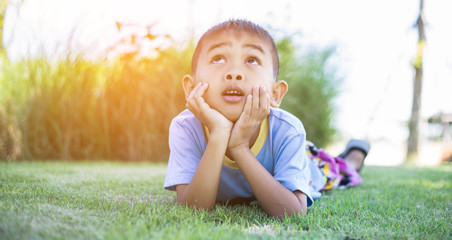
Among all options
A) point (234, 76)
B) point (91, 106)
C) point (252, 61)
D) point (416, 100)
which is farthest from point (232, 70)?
point (416, 100)

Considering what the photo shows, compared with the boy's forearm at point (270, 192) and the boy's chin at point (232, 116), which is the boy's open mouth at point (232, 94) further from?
the boy's forearm at point (270, 192)

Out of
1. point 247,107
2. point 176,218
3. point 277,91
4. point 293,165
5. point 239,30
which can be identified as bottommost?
point 176,218

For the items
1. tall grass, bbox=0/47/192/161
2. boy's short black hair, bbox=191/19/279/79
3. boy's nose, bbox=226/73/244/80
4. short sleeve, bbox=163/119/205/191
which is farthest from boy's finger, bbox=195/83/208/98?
tall grass, bbox=0/47/192/161

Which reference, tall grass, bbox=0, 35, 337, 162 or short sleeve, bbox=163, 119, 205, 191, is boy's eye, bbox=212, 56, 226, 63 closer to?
short sleeve, bbox=163, 119, 205, 191

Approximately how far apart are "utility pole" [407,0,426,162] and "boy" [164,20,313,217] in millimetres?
7167

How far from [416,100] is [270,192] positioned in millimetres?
7782

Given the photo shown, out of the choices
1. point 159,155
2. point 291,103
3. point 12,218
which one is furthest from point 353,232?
point 291,103

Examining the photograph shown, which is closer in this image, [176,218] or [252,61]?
[176,218]

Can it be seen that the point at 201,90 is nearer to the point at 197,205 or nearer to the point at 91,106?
the point at 197,205

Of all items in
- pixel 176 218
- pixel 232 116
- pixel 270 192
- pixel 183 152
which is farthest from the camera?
pixel 183 152

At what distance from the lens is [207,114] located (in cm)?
172

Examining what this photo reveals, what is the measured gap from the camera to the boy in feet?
5.52

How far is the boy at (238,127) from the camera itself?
5.52 feet

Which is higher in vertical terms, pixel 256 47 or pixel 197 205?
pixel 256 47
